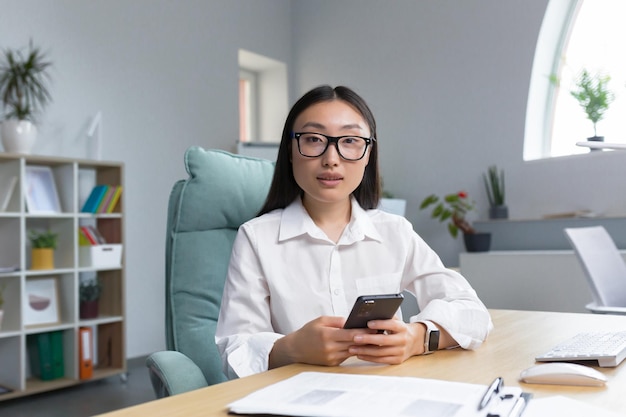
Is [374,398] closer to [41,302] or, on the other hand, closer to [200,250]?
[200,250]

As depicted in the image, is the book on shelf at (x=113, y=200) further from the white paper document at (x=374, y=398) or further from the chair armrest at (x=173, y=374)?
the white paper document at (x=374, y=398)

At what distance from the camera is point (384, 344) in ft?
3.47

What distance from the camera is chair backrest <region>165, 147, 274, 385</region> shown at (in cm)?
162

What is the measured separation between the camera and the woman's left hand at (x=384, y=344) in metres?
1.05

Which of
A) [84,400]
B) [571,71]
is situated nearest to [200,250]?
[84,400]

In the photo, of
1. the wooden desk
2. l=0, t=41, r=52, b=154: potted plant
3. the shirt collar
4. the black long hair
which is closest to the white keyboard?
the wooden desk

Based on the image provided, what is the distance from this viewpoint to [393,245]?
4.89 ft

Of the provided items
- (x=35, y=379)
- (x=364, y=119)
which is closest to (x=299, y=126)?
(x=364, y=119)

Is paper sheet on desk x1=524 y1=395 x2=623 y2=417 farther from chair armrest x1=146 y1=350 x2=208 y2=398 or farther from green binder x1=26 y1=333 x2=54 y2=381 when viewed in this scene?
green binder x1=26 y1=333 x2=54 y2=381

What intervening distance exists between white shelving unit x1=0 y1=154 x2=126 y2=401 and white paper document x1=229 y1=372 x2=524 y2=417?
126 inches

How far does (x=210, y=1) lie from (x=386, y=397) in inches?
197

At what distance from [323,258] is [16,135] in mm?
2963

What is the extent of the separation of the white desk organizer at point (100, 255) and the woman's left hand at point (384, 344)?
3.27 m

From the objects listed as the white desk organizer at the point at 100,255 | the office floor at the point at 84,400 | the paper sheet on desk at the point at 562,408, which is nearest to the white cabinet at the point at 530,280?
the office floor at the point at 84,400
